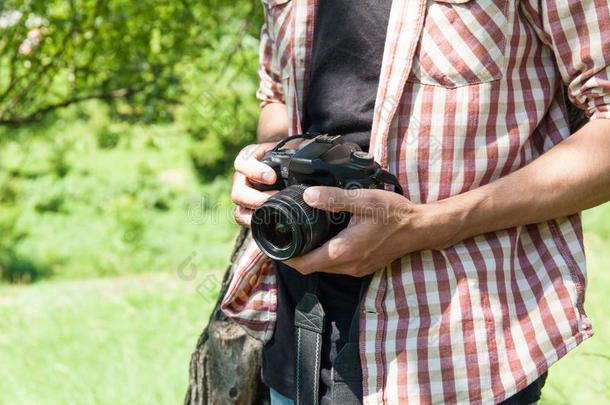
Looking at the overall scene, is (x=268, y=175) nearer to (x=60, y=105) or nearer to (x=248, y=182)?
(x=248, y=182)

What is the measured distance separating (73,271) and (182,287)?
11.8 feet

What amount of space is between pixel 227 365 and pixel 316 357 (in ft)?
2.53

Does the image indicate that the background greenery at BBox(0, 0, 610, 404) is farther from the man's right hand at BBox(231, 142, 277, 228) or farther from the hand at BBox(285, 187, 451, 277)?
the hand at BBox(285, 187, 451, 277)

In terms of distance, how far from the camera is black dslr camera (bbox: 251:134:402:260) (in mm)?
1046

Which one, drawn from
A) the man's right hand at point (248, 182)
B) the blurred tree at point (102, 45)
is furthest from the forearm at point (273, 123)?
the blurred tree at point (102, 45)

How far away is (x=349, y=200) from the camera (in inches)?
41.0

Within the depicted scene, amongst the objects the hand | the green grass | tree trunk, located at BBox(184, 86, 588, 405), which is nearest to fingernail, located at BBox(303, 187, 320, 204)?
the hand

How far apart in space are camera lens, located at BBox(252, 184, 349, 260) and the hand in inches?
0.9

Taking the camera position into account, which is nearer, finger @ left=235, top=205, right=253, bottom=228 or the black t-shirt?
the black t-shirt

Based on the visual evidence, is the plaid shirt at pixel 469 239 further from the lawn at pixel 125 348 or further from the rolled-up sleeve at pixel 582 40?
Answer: the lawn at pixel 125 348

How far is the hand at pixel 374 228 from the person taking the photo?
1.04 m

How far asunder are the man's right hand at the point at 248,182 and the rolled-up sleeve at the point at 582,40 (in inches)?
21.8

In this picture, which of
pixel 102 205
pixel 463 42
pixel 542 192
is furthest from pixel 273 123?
pixel 102 205

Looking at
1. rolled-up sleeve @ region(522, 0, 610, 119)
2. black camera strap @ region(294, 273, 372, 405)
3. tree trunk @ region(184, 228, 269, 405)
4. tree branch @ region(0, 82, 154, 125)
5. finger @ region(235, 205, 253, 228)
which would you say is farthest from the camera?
tree branch @ region(0, 82, 154, 125)
